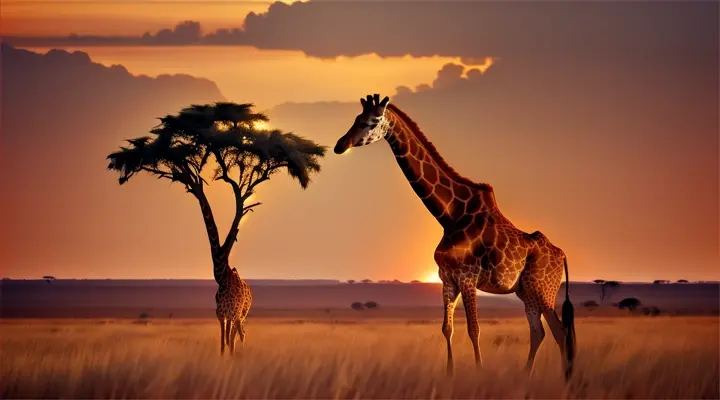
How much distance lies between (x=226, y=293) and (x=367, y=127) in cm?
676

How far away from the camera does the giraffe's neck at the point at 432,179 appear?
1898cm

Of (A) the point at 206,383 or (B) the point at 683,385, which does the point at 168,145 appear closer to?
(A) the point at 206,383

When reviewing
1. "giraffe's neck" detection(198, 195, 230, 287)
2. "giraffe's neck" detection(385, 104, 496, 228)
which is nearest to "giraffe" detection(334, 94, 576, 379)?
"giraffe's neck" detection(385, 104, 496, 228)

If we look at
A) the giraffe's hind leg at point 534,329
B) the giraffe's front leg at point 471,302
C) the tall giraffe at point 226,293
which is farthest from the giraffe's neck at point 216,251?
the giraffe's hind leg at point 534,329

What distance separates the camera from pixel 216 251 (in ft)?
80.6

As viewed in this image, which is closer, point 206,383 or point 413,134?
point 206,383

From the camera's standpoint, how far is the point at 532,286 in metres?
19.0

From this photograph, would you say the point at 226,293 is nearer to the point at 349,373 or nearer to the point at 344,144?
the point at 349,373

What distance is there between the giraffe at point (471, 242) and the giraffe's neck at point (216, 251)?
6.64 metres

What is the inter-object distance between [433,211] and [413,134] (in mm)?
1290

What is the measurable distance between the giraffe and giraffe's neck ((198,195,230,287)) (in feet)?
21.8

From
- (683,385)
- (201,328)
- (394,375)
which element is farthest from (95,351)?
(201,328)

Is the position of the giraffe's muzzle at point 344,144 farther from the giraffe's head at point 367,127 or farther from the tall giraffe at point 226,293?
the tall giraffe at point 226,293

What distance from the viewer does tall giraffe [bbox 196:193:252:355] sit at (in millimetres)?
23500
